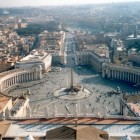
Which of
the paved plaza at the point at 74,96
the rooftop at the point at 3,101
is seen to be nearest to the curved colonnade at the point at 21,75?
the paved plaza at the point at 74,96

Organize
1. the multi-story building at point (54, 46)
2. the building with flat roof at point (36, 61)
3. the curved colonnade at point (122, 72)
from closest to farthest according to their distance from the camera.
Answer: the curved colonnade at point (122, 72), the building with flat roof at point (36, 61), the multi-story building at point (54, 46)

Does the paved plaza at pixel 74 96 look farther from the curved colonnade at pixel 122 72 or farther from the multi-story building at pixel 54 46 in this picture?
the multi-story building at pixel 54 46

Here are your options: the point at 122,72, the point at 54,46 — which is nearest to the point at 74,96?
the point at 122,72

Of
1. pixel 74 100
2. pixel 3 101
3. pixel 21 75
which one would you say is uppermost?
pixel 3 101

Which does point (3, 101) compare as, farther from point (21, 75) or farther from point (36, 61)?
point (36, 61)

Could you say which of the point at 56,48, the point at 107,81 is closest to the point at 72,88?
the point at 107,81

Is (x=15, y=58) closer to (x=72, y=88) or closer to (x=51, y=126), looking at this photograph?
(x=72, y=88)
